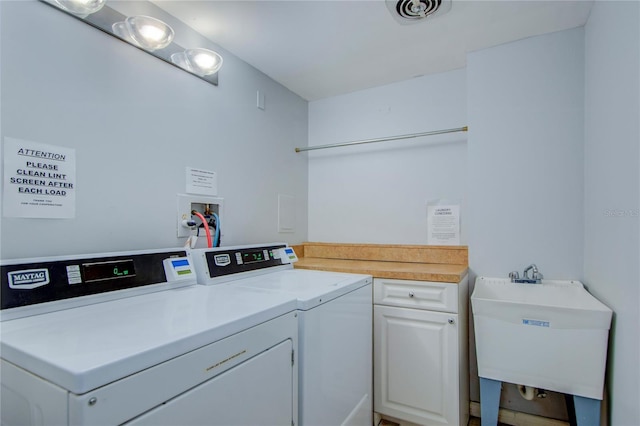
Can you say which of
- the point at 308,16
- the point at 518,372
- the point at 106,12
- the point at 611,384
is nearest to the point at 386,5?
the point at 308,16

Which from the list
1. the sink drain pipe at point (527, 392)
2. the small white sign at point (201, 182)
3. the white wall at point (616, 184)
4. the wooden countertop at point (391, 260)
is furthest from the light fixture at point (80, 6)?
the sink drain pipe at point (527, 392)

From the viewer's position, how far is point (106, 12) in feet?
4.26

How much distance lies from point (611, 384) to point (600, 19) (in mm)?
1591

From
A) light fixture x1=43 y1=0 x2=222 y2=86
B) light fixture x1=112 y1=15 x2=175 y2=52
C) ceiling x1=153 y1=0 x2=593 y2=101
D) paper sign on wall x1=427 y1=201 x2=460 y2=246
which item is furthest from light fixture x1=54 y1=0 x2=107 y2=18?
paper sign on wall x1=427 y1=201 x2=460 y2=246

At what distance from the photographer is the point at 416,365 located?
1.69 m

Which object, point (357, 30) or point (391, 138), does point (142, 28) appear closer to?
point (357, 30)

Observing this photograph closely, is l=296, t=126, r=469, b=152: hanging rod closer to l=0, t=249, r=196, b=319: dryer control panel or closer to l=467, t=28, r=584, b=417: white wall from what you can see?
l=467, t=28, r=584, b=417: white wall

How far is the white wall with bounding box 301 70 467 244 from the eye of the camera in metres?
2.20

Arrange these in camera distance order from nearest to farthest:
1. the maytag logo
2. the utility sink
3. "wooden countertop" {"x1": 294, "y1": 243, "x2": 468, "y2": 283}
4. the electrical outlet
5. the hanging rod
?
the maytag logo → the utility sink → the electrical outlet → "wooden countertop" {"x1": 294, "y1": 243, "x2": 468, "y2": 283} → the hanging rod

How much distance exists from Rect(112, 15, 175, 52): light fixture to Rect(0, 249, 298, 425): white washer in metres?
0.86

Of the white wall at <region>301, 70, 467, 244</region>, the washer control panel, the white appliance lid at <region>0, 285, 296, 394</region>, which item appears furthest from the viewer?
the white wall at <region>301, 70, 467, 244</region>

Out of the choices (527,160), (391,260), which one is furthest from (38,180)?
(527,160)

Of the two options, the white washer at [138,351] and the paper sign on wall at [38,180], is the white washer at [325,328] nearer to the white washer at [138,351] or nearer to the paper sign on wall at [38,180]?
the white washer at [138,351]

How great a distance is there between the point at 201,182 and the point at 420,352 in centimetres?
143
